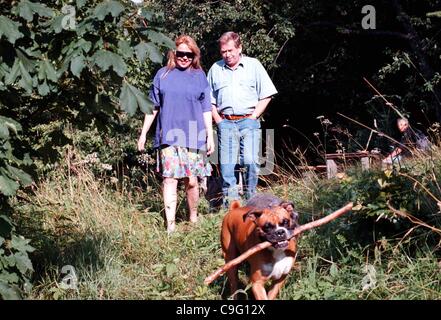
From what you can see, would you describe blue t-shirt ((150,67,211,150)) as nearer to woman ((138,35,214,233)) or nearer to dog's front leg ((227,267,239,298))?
woman ((138,35,214,233))

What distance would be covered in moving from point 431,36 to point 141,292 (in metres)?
9.70

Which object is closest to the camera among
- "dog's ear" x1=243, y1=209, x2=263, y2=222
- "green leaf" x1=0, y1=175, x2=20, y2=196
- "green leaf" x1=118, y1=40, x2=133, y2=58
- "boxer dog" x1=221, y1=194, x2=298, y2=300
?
"green leaf" x1=118, y1=40, x2=133, y2=58

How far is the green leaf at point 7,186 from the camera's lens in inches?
146

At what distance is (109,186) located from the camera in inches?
284

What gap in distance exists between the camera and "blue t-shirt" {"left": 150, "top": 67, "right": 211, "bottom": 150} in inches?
239

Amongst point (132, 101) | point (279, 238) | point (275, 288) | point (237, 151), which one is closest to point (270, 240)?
point (279, 238)

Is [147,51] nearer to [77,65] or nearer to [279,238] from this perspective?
[77,65]

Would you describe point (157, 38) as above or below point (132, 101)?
above

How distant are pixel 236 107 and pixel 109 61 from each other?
9.85 feet

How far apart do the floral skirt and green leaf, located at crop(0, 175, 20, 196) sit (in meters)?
2.39

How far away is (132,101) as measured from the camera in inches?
138

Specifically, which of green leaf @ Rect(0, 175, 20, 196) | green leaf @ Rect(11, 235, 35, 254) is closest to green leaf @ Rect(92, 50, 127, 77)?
green leaf @ Rect(0, 175, 20, 196)

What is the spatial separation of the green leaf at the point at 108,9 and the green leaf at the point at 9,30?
40 centimetres

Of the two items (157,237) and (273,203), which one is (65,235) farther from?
(273,203)
